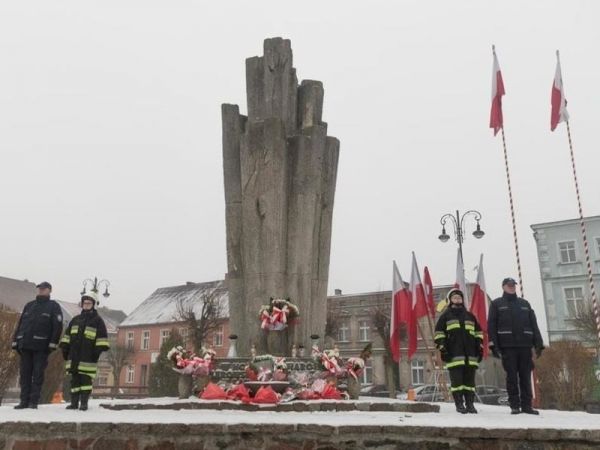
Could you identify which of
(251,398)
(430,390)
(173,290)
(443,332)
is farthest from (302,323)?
(173,290)

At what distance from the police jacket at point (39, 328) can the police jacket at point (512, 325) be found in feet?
24.4

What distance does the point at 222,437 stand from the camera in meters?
6.18

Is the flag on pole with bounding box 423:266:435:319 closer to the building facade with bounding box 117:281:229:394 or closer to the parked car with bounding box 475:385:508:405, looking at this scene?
the parked car with bounding box 475:385:508:405

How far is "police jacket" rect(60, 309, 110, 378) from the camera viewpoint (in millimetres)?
8852

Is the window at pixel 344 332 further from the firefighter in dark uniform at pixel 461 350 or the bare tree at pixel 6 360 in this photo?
the firefighter in dark uniform at pixel 461 350

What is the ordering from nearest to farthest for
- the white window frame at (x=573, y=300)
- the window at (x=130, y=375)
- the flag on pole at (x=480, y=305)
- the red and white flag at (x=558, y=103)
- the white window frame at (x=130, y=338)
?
the flag on pole at (x=480, y=305) < the red and white flag at (x=558, y=103) < the white window frame at (x=573, y=300) < the window at (x=130, y=375) < the white window frame at (x=130, y=338)

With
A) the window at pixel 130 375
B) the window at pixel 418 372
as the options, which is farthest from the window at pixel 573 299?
the window at pixel 130 375

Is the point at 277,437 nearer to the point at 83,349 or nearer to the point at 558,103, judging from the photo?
the point at 83,349

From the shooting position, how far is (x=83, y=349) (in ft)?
29.2

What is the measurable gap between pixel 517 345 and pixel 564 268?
35.9 m

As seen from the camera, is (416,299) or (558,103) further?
(416,299)

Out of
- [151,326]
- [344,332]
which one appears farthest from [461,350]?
[151,326]

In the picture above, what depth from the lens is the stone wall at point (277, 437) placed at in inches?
233

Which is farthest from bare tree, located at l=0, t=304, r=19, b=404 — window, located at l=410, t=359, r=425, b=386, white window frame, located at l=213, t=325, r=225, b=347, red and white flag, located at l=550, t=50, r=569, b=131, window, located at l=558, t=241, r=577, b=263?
window, located at l=558, t=241, r=577, b=263
